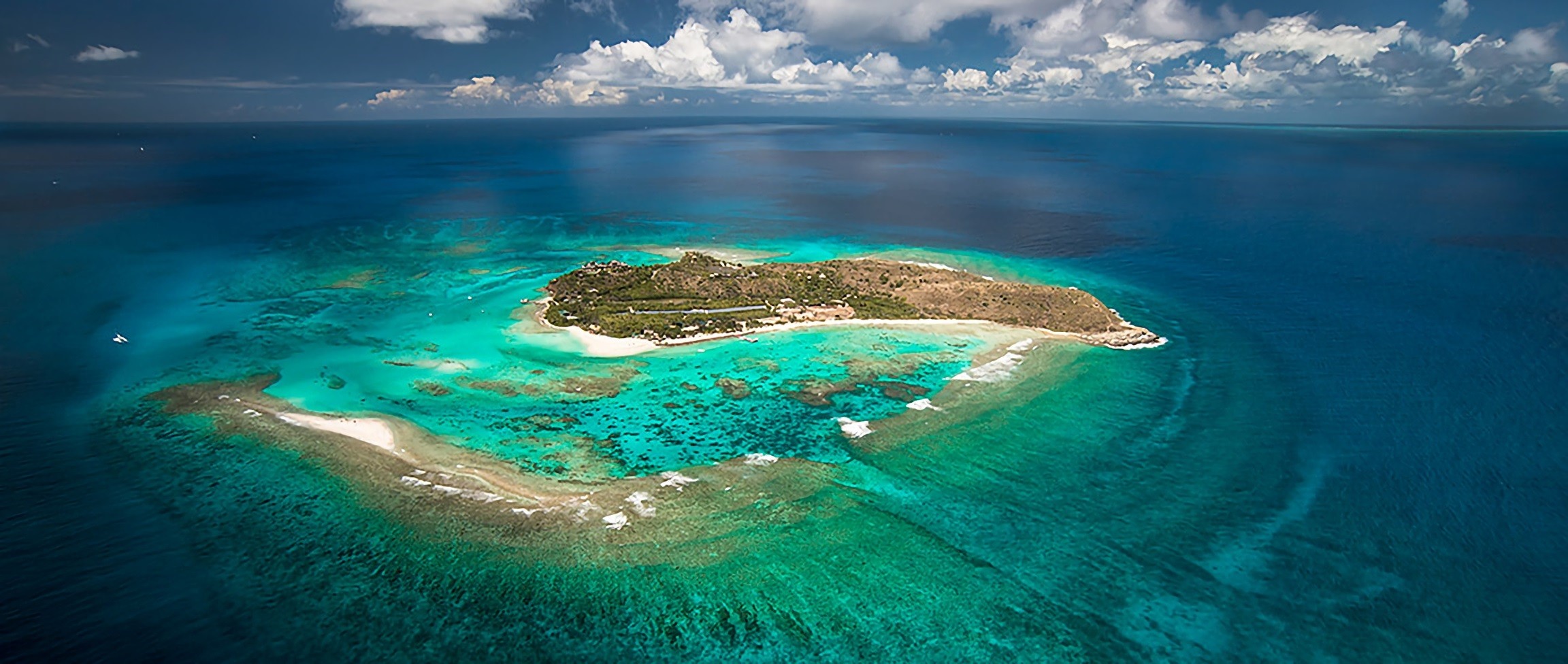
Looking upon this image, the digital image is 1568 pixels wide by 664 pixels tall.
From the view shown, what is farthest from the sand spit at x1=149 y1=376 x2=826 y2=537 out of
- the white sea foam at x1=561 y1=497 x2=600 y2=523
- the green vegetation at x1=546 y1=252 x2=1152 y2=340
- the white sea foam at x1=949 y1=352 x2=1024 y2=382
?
the green vegetation at x1=546 y1=252 x2=1152 y2=340

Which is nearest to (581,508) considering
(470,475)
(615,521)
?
(615,521)

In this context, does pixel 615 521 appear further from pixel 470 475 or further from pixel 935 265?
pixel 935 265

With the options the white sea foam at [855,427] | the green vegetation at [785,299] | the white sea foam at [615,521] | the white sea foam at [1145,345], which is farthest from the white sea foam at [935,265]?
the white sea foam at [615,521]

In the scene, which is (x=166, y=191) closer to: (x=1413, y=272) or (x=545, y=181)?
(x=545, y=181)

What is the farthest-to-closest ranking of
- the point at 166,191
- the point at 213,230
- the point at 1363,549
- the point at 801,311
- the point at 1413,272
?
the point at 166,191 → the point at 213,230 → the point at 1413,272 → the point at 801,311 → the point at 1363,549

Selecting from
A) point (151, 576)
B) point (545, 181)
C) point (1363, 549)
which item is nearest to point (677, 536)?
point (151, 576)

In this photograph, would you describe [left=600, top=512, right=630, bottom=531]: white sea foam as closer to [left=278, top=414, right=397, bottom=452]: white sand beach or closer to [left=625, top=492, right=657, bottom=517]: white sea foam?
[left=625, top=492, right=657, bottom=517]: white sea foam

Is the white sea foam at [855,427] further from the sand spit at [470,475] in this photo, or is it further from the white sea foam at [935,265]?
the white sea foam at [935,265]
